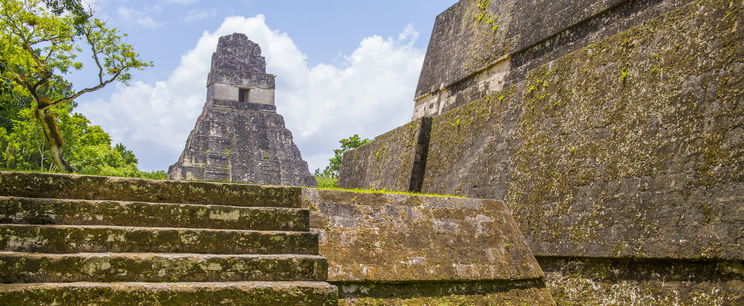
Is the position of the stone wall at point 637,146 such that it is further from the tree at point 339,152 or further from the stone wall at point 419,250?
the tree at point 339,152

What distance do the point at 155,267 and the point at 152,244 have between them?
30 centimetres

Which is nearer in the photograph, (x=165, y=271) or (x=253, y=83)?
(x=165, y=271)

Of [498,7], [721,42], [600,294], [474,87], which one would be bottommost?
[600,294]

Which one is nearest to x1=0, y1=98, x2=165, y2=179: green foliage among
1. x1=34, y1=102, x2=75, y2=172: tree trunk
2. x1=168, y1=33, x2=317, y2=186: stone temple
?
x1=168, y1=33, x2=317, y2=186: stone temple

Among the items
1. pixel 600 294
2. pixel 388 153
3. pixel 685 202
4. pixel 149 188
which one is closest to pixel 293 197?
pixel 149 188

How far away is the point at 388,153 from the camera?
11.4 m

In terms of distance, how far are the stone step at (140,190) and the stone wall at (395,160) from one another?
4.66m

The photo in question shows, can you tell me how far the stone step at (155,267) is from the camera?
163 inches

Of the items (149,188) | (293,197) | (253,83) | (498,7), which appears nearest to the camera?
(149,188)

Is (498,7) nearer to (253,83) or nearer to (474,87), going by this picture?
(474,87)

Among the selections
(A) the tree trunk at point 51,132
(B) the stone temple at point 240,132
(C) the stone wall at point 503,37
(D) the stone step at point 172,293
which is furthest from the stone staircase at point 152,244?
(B) the stone temple at point 240,132

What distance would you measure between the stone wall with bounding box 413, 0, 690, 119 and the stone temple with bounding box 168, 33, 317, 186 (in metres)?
9.35

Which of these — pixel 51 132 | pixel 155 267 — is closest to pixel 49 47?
pixel 51 132

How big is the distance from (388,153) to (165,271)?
289 inches
